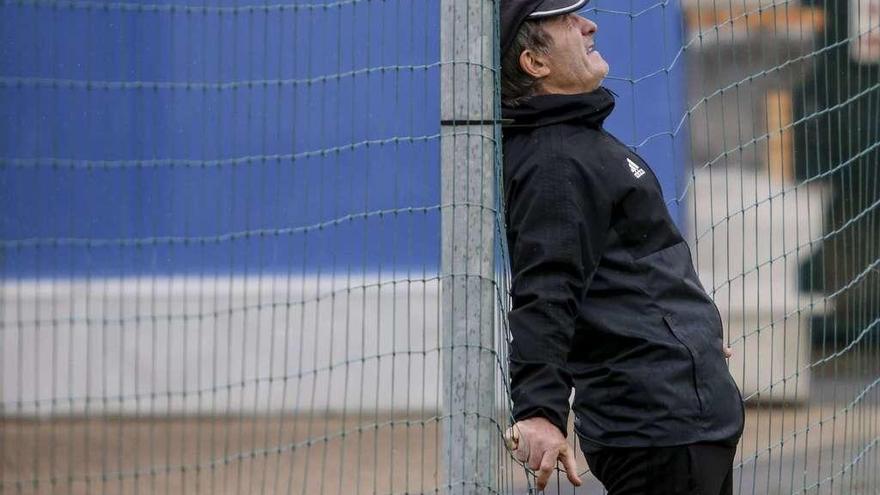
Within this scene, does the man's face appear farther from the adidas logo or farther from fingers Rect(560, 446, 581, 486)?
fingers Rect(560, 446, 581, 486)

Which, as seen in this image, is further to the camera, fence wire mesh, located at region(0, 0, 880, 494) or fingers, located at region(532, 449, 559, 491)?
fence wire mesh, located at region(0, 0, 880, 494)

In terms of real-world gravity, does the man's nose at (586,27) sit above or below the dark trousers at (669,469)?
above

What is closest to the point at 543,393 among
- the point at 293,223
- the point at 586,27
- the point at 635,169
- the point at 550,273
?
the point at 550,273

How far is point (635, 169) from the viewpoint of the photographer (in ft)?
9.53

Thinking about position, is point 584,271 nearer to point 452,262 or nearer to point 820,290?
A: point 452,262

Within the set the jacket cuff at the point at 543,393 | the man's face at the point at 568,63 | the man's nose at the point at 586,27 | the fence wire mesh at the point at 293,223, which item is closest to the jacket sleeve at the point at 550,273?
the jacket cuff at the point at 543,393

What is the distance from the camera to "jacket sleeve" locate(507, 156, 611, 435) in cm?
270

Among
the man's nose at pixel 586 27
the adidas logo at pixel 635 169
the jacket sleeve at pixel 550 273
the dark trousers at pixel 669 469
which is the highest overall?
the man's nose at pixel 586 27

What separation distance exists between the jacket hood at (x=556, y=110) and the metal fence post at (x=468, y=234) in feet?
0.33

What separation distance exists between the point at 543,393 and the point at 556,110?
578 millimetres

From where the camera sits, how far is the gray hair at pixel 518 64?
2.97 meters

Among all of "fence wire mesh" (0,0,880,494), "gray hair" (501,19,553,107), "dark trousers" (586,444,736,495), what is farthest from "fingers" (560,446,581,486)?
"fence wire mesh" (0,0,880,494)

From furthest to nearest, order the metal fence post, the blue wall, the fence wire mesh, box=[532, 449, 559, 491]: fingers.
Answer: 1. the blue wall
2. the fence wire mesh
3. the metal fence post
4. box=[532, 449, 559, 491]: fingers

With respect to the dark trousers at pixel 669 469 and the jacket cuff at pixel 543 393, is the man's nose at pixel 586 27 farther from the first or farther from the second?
the dark trousers at pixel 669 469
